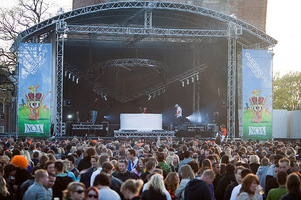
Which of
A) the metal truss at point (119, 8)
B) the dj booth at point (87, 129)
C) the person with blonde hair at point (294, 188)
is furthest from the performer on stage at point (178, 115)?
the person with blonde hair at point (294, 188)

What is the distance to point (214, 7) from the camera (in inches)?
1774

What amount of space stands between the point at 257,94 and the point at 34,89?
12586mm

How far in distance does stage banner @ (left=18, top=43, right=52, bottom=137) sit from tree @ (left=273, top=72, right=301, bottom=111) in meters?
38.2

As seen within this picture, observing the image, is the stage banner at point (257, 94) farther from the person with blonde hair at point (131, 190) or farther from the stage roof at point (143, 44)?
the person with blonde hair at point (131, 190)

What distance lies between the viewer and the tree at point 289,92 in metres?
57.5

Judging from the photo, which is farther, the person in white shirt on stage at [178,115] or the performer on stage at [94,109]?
the performer on stage at [94,109]

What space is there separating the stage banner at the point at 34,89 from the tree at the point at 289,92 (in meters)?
38.2

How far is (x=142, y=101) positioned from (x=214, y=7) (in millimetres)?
15335

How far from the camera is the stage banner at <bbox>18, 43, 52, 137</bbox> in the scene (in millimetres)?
25594

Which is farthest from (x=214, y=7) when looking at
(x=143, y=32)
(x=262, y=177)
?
(x=262, y=177)

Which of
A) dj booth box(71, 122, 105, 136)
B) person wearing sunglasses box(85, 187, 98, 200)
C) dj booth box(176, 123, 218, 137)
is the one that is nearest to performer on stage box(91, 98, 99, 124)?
dj booth box(71, 122, 105, 136)

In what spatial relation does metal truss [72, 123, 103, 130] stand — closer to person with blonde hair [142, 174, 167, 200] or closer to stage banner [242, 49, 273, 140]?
stage banner [242, 49, 273, 140]

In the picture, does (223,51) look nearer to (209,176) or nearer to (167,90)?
(167,90)

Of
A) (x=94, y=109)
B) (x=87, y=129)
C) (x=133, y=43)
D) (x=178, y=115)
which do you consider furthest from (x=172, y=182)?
(x=133, y=43)
